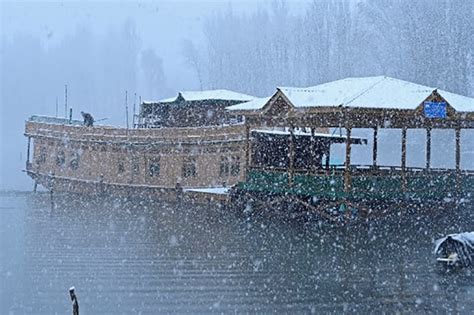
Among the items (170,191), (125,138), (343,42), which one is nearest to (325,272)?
(170,191)

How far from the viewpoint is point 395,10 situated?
196 ft

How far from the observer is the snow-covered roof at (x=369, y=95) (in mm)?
22844

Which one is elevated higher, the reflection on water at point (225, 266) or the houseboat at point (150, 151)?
the houseboat at point (150, 151)

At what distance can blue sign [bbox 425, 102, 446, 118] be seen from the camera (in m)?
23.0

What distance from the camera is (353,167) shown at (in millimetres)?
28000

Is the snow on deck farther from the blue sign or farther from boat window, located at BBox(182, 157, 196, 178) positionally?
the blue sign

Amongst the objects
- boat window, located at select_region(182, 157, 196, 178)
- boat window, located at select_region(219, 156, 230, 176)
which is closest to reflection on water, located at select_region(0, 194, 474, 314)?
boat window, located at select_region(219, 156, 230, 176)

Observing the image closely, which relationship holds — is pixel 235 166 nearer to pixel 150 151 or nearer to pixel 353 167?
pixel 353 167

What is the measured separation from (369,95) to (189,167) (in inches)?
494

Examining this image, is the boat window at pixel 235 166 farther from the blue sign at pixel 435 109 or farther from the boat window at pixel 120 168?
the blue sign at pixel 435 109

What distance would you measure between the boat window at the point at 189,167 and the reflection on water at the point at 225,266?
7.79 meters

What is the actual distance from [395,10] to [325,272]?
160 ft

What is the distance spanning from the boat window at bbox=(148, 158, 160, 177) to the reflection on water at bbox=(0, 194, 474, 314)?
906 cm

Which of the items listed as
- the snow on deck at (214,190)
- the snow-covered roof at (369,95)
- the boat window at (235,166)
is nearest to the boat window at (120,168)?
the snow on deck at (214,190)
